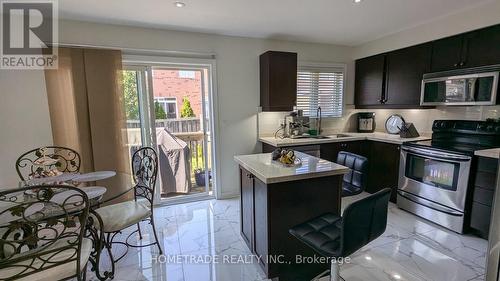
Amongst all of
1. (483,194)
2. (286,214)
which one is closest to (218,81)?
(286,214)

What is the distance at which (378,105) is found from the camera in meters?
4.00

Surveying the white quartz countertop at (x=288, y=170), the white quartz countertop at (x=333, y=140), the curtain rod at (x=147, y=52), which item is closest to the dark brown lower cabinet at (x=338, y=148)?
the white quartz countertop at (x=333, y=140)

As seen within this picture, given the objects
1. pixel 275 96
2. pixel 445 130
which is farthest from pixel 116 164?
pixel 445 130

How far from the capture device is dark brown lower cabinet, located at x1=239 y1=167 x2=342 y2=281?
1893 mm

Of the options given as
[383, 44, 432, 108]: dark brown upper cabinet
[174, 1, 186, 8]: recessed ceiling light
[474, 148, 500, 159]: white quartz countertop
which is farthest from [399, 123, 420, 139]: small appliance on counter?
[174, 1, 186, 8]: recessed ceiling light

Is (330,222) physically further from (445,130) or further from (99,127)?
(99,127)

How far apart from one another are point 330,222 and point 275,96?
227cm

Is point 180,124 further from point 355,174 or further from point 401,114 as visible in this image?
point 401,114

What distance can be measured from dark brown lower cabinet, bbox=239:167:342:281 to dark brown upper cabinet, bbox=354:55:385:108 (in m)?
2.62

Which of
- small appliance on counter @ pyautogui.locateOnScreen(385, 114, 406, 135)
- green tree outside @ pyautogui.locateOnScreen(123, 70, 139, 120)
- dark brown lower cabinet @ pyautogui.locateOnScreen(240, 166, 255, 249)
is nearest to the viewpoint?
dark brown lower cabinet @ pyautogui.locateOnScreen(240, 166, 255, 249)

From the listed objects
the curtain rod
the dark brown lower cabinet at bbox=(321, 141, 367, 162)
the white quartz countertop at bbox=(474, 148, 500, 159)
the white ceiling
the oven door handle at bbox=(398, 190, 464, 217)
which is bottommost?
the oven door handle at bbox=(398, 190, 464, 217)

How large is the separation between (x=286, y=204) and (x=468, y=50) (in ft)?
9.40

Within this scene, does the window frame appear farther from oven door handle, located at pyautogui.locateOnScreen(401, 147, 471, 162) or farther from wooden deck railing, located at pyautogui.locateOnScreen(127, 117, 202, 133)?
wooden deck railing, located at pyautogui.locateOnScreen(127, 117, 202, 133)

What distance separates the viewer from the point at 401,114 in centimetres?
397
